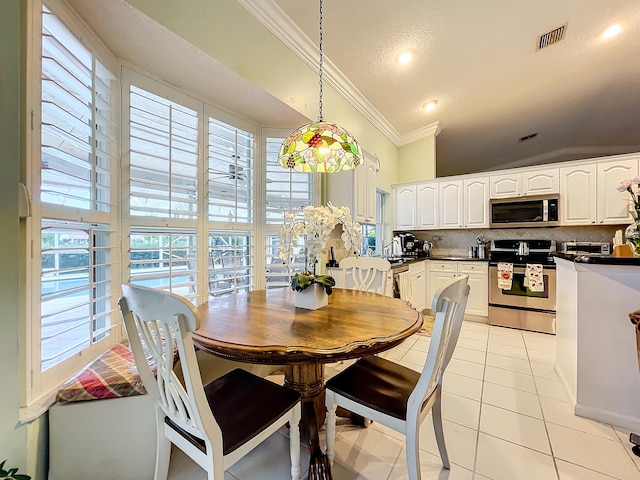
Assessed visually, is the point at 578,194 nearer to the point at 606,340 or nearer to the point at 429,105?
the point at 429,105

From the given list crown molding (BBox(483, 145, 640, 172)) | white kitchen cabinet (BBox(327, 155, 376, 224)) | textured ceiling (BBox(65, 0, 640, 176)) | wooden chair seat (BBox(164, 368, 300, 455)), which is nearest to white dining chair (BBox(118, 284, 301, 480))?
wooden chair seat (BBox(164, 368, 300, 455))

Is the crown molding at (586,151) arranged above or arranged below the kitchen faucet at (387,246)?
above

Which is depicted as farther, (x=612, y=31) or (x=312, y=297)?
(x=612, y=31)

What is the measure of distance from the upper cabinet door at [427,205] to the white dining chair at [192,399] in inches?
150

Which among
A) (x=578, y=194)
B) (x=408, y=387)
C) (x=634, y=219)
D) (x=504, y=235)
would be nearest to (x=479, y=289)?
(x=504, y=235)

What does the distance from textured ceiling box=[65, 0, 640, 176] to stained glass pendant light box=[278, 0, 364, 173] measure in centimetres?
74

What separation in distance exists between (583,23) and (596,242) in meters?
2.62

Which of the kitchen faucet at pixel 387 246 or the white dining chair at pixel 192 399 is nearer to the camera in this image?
the white dining chair at pixel 192 399

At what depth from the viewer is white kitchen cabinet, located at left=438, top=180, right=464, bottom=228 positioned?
4172 mm

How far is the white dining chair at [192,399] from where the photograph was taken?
0.85 meters

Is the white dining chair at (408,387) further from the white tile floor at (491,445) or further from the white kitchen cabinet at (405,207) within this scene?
the white kitchen cabinet at (405,207)

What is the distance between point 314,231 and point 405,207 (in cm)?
340

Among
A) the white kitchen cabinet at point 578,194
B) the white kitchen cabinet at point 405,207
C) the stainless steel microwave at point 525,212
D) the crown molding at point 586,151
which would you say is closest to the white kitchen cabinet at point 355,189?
the white kitchen cabinet at point 405,207

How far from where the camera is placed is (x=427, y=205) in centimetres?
440
